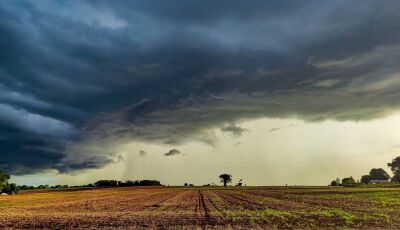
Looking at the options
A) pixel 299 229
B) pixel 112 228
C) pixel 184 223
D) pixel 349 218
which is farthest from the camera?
pixel 349 218

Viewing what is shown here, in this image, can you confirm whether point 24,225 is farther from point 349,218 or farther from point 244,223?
point 349,218

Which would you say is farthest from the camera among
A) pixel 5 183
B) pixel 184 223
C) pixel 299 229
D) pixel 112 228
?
pixel 5 183

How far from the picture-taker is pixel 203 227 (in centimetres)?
2670

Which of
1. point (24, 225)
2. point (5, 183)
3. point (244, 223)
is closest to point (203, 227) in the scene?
point (244, 223)

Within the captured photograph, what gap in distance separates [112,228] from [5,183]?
360 feet

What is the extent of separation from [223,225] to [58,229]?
34.3 ft

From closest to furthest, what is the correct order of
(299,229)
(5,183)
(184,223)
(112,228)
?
(299,229)
(112,228)
(184,223)
(5,183)

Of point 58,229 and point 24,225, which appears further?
point 24,225

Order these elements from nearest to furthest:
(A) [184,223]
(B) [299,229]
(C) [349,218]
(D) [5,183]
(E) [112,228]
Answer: (B) [299,229] → (E) [112,228] → (A) [184,223] → (C) [349,218] → (D) [5,183]

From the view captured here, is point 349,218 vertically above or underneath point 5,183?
underneath

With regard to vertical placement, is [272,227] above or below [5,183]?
below

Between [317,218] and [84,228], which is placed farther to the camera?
[317,218]

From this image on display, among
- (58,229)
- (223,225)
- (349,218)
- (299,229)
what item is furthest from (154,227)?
(349,218)

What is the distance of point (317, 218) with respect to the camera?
32.4 metres
